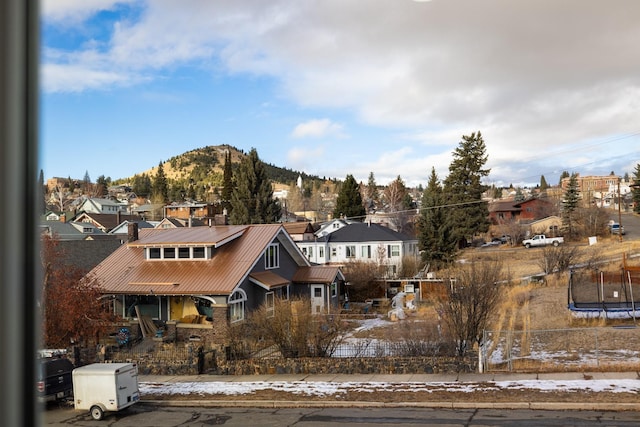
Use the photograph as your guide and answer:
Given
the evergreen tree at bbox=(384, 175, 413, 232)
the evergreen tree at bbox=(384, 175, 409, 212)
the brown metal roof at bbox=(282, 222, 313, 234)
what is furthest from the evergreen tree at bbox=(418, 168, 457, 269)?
the evergreen tree at bbox=(384, 175, 409, 212)

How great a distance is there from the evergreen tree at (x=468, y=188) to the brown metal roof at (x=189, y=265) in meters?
23.4

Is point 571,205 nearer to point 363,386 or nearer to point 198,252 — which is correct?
point 198,252

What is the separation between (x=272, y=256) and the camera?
920 inches

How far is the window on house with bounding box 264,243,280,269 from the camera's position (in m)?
22.8

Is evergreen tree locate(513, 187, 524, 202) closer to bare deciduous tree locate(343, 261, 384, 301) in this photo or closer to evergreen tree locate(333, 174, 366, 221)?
evergreen tree locate(333, 174, 366, 221)

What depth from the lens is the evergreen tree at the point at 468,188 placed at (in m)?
43.5

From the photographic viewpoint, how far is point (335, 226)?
48594mm

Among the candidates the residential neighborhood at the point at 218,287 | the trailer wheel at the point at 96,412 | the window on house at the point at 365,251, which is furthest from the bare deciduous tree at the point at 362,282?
the trailer wheel at the point at 96,412

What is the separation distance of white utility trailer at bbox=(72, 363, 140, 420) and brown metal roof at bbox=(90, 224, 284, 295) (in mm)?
7931

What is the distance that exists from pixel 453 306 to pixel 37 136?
13.5 meters

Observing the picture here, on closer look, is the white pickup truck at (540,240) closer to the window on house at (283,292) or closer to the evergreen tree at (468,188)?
A: the evergreen tree at (468,188)

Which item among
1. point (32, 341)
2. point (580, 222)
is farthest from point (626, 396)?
point (580, 222)

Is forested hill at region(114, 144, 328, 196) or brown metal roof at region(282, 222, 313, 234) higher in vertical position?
forested hill at region(114, 144, 328, 196)

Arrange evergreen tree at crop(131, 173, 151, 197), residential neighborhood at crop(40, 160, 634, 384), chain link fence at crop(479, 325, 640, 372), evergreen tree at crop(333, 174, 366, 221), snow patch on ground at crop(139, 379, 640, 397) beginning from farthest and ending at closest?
evergreen tree at crop(131, 173, 151, 197) < evergreen tree at crop(333, 174, 366, 221) < residential neighborhood at crop(40, 160, 634, 384) < chain link fence at crop(479, 325, 640, 372) < snow patch on ground at crop(139, 379, 640, 397)
